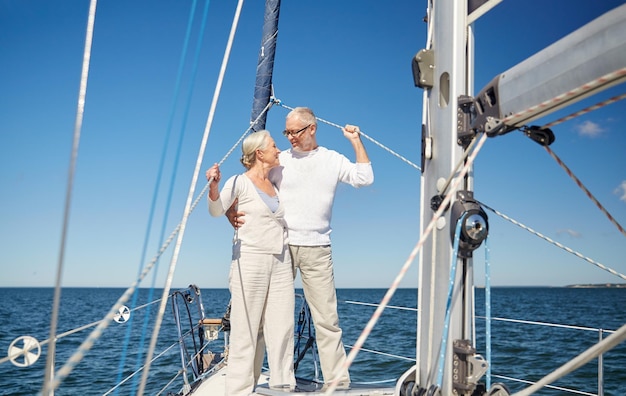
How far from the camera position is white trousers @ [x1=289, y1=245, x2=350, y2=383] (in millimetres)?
2906

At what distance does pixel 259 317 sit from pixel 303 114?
1.11m

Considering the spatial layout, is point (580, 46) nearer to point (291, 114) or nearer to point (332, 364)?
point (291, 114)

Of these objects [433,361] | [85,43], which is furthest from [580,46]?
[85,43]

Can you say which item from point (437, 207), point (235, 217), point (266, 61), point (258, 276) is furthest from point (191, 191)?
point (266, 61)

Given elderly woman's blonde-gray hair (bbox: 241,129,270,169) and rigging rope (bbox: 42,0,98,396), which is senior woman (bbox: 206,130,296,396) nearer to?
elderly woman's blonde-gray hair (bbox: 241,129,270,169)

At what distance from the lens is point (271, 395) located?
8.60ft

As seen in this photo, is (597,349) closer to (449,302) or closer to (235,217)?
(449,302)

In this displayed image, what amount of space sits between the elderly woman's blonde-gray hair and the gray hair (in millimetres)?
182

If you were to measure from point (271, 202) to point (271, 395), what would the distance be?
973 millimetres

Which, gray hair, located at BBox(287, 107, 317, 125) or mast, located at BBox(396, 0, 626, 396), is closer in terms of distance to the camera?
mast, located at BBox(396, 0, 626, 396)

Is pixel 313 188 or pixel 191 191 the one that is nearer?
pixel 191 191

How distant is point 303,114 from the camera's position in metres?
2.90

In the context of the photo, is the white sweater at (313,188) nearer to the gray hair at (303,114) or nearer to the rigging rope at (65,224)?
the gray hair at (303,114)

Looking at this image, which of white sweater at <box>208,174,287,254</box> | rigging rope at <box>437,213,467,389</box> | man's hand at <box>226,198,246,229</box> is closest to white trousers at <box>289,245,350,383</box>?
white sweater at <box>208,174,287,254</box>
